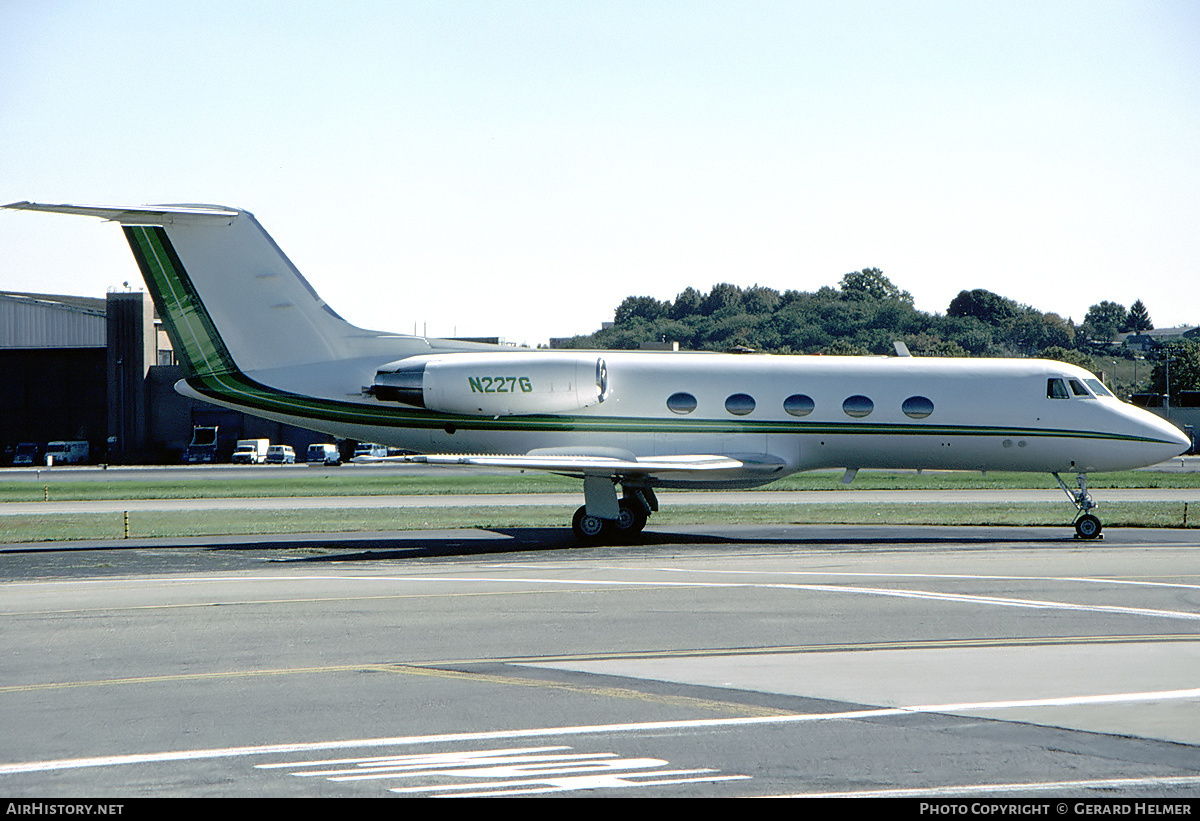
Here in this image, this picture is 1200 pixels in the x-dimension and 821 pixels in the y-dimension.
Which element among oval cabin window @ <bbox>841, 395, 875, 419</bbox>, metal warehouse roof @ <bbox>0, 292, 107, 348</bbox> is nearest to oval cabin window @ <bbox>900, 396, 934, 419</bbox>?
oval cabin window @ <bbox>841, 395, 875, 419</bbox>

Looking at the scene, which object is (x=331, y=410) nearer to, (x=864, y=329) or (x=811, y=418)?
(x=811, y=418)

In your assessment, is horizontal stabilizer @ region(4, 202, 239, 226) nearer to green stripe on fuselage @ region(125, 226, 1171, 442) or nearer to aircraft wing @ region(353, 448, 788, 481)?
green stripe on fuselage @ region(125, 226, 1171, 442)

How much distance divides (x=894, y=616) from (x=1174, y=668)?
3.25 meters

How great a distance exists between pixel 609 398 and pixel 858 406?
5056mm

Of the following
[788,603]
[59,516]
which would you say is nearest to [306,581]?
[788,603]

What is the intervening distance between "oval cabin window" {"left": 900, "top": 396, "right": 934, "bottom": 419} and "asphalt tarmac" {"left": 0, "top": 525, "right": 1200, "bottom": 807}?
492cm

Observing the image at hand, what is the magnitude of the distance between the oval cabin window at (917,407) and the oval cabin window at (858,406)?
667 millimetres

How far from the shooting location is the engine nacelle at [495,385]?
2219cm

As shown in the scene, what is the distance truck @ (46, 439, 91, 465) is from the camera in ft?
232

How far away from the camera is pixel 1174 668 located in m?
9.56

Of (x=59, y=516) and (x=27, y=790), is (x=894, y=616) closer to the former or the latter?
(x=27, y=790)

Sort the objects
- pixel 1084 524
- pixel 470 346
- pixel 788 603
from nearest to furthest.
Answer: pixel 788 603 → pixel 1084 524 → pixel 470 346

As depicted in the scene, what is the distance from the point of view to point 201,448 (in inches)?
2766

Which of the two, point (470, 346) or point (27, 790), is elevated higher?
point (470, 346)
